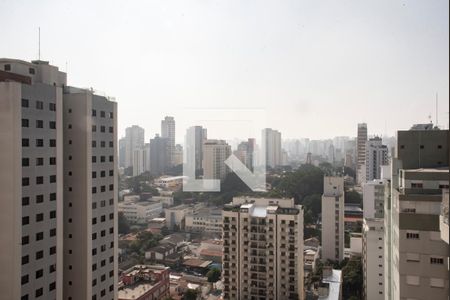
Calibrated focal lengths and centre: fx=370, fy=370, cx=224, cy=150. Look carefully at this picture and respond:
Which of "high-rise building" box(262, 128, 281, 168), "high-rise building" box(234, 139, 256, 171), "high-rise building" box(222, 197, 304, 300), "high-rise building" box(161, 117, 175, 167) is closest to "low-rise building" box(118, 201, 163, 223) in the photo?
"high-rise building" box(234, 139, 256, 171)

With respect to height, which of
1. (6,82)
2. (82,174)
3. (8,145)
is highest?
(6,82)

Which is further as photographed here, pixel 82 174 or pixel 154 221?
pixel 154 221

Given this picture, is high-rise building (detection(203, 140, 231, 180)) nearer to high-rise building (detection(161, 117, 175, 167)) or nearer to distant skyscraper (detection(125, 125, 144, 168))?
high-rise building (detection(161, 117, 175, 167))

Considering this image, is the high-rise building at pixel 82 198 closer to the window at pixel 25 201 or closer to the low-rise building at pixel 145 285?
the window at pixel 25 201

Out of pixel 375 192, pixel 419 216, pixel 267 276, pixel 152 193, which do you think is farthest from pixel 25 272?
pixel 152 193

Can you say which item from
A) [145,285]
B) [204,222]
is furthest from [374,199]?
[145,285]

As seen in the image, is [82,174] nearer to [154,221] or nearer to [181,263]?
[181,263]

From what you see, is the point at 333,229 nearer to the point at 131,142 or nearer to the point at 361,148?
the point at 361,148
